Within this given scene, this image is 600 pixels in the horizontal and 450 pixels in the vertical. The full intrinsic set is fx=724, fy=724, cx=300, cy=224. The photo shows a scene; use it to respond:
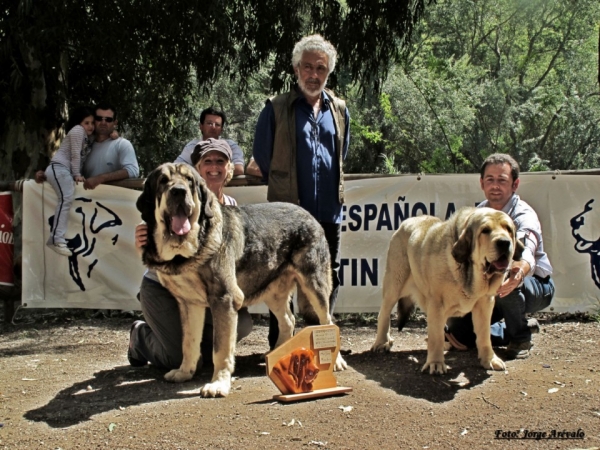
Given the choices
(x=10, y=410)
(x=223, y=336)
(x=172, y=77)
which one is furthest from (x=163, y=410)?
(x=172, y=77)

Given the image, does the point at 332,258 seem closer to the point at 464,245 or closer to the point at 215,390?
the point at 464,245

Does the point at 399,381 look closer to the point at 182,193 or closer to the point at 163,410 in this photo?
the point at 163,410

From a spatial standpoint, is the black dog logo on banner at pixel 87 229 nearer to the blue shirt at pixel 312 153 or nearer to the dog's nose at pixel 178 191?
the blue shirt at pixel 312 153

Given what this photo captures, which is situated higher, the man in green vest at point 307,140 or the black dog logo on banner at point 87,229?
the man in green vest at point 307,140

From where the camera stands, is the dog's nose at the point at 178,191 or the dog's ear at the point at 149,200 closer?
the dog's nose at the point at 178,191

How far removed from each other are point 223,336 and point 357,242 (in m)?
3.43

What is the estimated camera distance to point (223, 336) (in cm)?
518

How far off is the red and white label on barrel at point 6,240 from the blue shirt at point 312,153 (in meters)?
3.87

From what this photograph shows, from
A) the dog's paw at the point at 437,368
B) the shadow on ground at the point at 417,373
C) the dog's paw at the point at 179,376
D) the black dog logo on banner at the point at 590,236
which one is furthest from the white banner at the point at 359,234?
the dog's paw at the point at 179,376

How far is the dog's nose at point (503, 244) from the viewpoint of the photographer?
16.4 feet

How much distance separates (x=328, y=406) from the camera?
15.4 feet

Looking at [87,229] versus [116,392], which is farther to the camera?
[87,229]

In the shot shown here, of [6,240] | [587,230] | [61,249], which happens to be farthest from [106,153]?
[587,230]

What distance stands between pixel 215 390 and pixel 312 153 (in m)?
2.16
